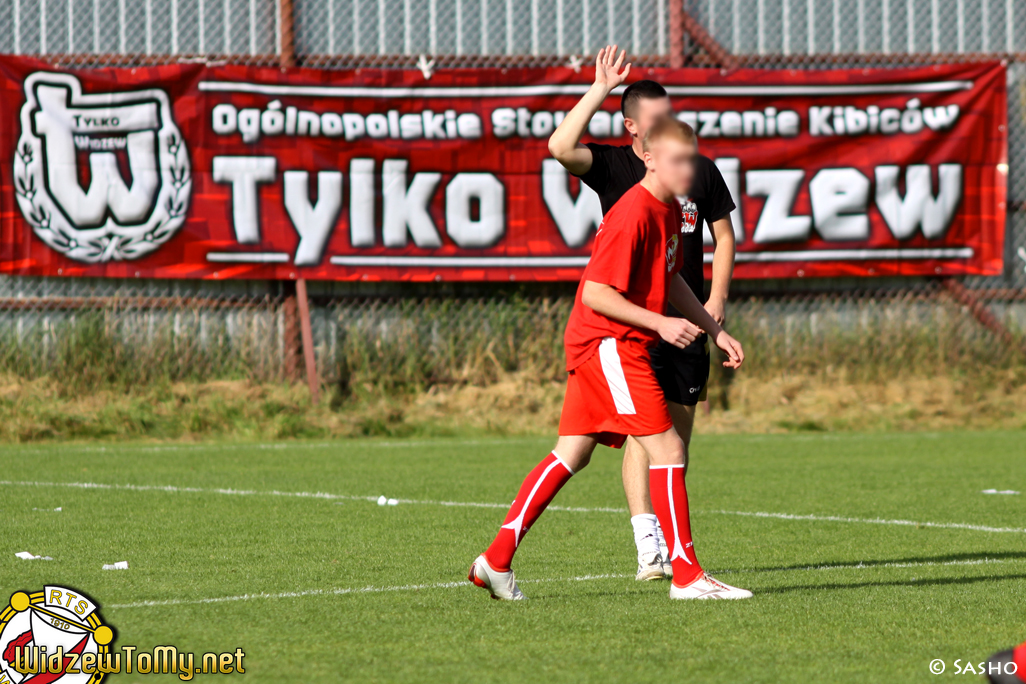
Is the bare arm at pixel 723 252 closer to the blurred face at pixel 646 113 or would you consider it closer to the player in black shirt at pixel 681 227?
the player in black shirt at pixel 681 227

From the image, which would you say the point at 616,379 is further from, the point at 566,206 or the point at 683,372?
the point at 566,206

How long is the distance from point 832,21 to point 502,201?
4.21 meters

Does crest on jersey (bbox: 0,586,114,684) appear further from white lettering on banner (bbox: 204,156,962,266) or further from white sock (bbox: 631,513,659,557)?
white lettering on banner (bbox: 204,156,962,266)

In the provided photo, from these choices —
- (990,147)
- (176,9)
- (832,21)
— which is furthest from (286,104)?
(990,147)

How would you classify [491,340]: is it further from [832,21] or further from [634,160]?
[634,160]

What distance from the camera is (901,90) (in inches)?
543

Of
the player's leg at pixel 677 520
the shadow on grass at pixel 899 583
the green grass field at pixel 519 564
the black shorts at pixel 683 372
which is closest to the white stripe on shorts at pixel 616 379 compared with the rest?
the player's leg at pixel 677 520

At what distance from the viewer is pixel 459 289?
13.9m

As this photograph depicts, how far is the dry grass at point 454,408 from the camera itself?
1223 centimetres

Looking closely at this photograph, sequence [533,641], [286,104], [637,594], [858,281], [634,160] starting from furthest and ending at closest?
[858,281]
[286,104]
[634,160]
[637,594]
[533,641]

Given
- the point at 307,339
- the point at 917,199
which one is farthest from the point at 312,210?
the point at 917,199

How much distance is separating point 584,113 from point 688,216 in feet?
2.98

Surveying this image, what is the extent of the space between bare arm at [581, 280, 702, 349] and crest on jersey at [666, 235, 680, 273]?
0.76 ft

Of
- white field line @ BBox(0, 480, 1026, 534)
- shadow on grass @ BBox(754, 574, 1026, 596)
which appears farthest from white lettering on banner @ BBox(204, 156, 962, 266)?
shadow on grass @ BBox(754, 574, 1026, 596)
